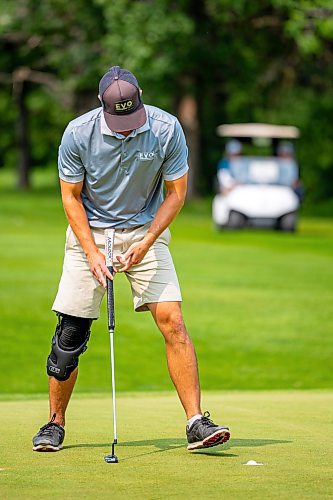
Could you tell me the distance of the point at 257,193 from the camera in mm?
32188

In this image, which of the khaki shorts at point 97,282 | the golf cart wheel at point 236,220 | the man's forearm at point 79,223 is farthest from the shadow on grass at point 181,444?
the golf cart wheel at point 236,220

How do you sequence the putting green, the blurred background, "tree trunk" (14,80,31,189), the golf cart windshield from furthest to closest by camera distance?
"tree trunk" (14,80,31,189) → the golf cart windshield → the blurred background → the putting green

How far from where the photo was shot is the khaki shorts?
7.10 meters

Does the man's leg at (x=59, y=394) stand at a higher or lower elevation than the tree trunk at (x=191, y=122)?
lower

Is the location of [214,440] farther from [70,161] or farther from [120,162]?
[70,161]

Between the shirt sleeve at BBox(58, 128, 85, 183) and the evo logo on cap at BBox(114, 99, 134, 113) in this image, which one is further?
the shirt sleeve at BBox(58, 128, 85, 183)

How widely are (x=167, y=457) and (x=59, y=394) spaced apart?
950 mm

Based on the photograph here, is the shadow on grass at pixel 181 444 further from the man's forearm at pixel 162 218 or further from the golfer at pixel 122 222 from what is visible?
the man's forearm at pixel 162 218

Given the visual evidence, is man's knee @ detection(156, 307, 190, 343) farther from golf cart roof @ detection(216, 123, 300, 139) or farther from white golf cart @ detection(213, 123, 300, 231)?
golf cart roof @ detection(216, 123, 300, 139)

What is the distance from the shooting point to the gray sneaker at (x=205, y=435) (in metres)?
6.66

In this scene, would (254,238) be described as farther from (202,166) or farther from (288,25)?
(202,166)

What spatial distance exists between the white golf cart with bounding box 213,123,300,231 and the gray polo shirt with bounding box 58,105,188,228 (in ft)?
81.9

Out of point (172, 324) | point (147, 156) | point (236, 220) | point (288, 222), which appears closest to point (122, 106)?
point (147, 156)

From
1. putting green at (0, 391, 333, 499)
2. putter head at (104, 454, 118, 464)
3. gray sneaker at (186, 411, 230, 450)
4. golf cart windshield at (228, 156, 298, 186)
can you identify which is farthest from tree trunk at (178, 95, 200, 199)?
putter head at (104, 454, 118, 464)
